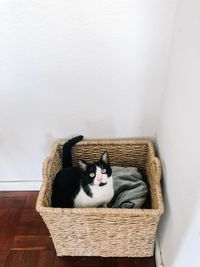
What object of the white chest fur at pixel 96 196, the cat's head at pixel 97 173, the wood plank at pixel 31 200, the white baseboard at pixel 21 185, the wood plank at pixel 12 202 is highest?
the cat's head at pixel 97 173

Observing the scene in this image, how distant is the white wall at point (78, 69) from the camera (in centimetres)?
89

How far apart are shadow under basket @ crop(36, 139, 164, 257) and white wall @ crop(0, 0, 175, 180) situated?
86 millimetres

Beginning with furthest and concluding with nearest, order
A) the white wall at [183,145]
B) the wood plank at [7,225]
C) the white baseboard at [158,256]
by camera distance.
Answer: the wood plank at [7,225], the white baseboard at [158,256], the white wall at [183,145]

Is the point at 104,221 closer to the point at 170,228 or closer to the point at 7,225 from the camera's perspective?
the point at 170,228

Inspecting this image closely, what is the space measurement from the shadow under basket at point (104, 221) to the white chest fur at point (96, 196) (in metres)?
0.09

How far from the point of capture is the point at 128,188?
44.4 inches

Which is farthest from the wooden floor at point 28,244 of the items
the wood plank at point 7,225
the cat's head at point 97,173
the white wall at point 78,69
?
the cat's head at point 97,173

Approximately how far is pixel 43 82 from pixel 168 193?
685mm

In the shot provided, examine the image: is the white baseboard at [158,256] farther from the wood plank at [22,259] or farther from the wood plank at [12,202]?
the wood plank at [12,202]

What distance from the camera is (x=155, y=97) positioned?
1080 mm

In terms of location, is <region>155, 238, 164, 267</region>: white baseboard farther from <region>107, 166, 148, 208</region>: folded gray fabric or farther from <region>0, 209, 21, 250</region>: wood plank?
→ <region>0, 209, 21, 250</region>: wood plank

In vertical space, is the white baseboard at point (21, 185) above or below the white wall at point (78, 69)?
below

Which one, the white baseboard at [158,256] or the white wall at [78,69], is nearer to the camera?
the white wall at [78,69]

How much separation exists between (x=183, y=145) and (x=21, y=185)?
989 millimetres
